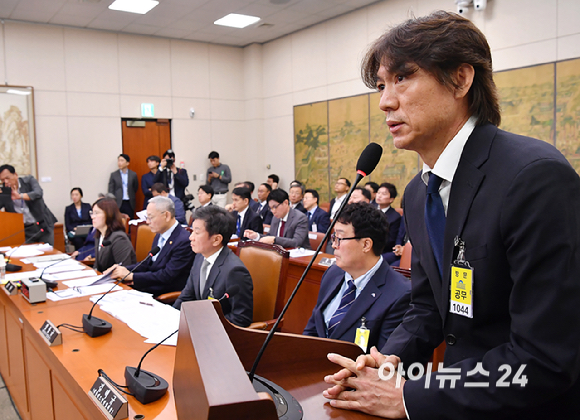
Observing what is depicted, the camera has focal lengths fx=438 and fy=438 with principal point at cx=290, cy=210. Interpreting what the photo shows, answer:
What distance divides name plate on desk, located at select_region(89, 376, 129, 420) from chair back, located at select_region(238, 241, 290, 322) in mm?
1382

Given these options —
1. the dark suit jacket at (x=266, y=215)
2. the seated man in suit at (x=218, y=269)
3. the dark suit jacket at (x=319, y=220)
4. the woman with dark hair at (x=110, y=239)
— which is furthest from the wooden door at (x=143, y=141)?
the seated man in suit at (x=218, y=269)

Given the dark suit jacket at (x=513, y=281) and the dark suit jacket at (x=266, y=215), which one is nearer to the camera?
the dark suit jacket at (x=513, y=281)

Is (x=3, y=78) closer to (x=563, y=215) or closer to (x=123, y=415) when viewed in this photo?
(x=123, y=415)

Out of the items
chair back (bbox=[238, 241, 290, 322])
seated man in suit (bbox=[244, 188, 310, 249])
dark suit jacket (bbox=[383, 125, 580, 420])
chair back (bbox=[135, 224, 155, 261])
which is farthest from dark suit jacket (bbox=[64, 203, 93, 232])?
dark suit jacket (bbox=[383, 125, 580, 420])

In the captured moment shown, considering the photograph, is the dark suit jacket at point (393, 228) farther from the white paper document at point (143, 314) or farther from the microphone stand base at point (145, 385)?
the microphone stand base at point (145, 385)

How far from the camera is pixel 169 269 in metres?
3.43

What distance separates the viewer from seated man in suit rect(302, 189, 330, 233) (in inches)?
228

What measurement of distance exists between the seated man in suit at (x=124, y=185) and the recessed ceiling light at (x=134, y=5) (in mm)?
2594

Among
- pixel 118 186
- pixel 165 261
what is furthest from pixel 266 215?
pixel 118 186

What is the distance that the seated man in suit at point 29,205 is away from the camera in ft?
18.2

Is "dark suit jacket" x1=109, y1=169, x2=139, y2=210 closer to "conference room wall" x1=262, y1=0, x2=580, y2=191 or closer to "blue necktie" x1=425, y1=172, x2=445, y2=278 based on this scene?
"conference room wall" x1=262, y1=0, x2=580, y2=191

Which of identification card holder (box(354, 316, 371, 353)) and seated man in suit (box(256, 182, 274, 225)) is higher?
seated man in suit (box(256, 182, 274, 225))

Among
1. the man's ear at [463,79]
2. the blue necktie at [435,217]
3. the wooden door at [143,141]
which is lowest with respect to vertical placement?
the blue necktie at [435,217]

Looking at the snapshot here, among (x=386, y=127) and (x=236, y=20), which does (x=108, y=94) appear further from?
(x=386, y=127)
